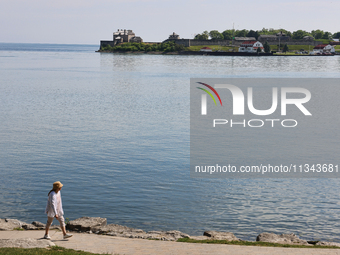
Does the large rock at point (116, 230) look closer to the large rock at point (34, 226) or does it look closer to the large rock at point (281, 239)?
the large rock at point (34, 226)

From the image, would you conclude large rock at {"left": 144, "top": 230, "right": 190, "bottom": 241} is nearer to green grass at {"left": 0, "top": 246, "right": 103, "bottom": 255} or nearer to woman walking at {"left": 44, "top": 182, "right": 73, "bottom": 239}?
woman walking at {"left": 44, "top": 182, "right": 73, "bottom": 239}

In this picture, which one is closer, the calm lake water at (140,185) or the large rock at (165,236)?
the large rock at (165,236)

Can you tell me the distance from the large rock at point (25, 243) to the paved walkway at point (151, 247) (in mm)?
496

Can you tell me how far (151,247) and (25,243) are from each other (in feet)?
14.4

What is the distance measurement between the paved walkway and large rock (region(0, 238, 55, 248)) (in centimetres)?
50

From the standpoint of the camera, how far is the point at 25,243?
14.4 m

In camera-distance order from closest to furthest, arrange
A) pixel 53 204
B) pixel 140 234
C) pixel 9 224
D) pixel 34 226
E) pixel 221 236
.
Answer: pixel 53 204 < pixel 140 234 < pixel 221 236 < pixel 34 226 < pixel 9 224

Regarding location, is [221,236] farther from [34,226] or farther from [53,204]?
[34,226]

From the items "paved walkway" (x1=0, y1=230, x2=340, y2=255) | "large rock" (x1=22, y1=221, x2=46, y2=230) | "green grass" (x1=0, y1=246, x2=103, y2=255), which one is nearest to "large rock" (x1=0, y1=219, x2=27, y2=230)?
"large rock" (x1=22, y1=221, x2=46, y2=230)

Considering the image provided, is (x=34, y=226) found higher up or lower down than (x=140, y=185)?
higher up

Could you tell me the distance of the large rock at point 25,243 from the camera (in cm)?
1420

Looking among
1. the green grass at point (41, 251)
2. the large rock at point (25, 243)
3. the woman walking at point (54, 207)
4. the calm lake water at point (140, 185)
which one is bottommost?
the calm lake water at point (140, 185)

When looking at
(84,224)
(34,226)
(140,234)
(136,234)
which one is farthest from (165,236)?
(34,226)

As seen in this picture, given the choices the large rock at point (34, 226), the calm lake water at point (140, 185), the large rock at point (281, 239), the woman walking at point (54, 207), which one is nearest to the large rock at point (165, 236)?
the calm lake water at point (140, 185)
